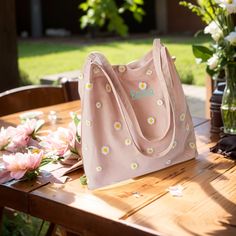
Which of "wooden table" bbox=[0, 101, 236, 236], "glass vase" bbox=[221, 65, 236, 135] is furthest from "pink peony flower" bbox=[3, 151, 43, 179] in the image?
"glass vase" bbox=[221, 65, 236, 135]

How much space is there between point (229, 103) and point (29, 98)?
92cm

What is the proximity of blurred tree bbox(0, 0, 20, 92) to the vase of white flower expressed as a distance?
4.72 ft

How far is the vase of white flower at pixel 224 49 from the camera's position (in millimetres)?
1331

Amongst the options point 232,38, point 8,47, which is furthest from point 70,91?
point 232,38

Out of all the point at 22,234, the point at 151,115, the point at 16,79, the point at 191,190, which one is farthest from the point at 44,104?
the point at 191,190

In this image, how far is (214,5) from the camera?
1.38 m

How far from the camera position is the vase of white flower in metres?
1.33

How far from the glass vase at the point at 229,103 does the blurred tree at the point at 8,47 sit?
1.59 meters

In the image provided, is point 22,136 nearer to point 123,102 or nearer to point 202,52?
point 123,102

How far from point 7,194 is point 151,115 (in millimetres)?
384

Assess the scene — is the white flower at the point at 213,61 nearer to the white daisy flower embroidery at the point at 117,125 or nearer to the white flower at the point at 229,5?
the white flower at the point at 229,5

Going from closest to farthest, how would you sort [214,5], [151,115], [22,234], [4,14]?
[151,115], [214,5], [22,234], [4,14]

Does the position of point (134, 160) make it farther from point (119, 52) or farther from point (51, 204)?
point (119, 52)

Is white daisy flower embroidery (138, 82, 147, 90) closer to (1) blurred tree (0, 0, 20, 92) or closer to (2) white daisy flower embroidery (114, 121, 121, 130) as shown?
(2) white daisy flower embroidery (114, 121, 121, 130)
